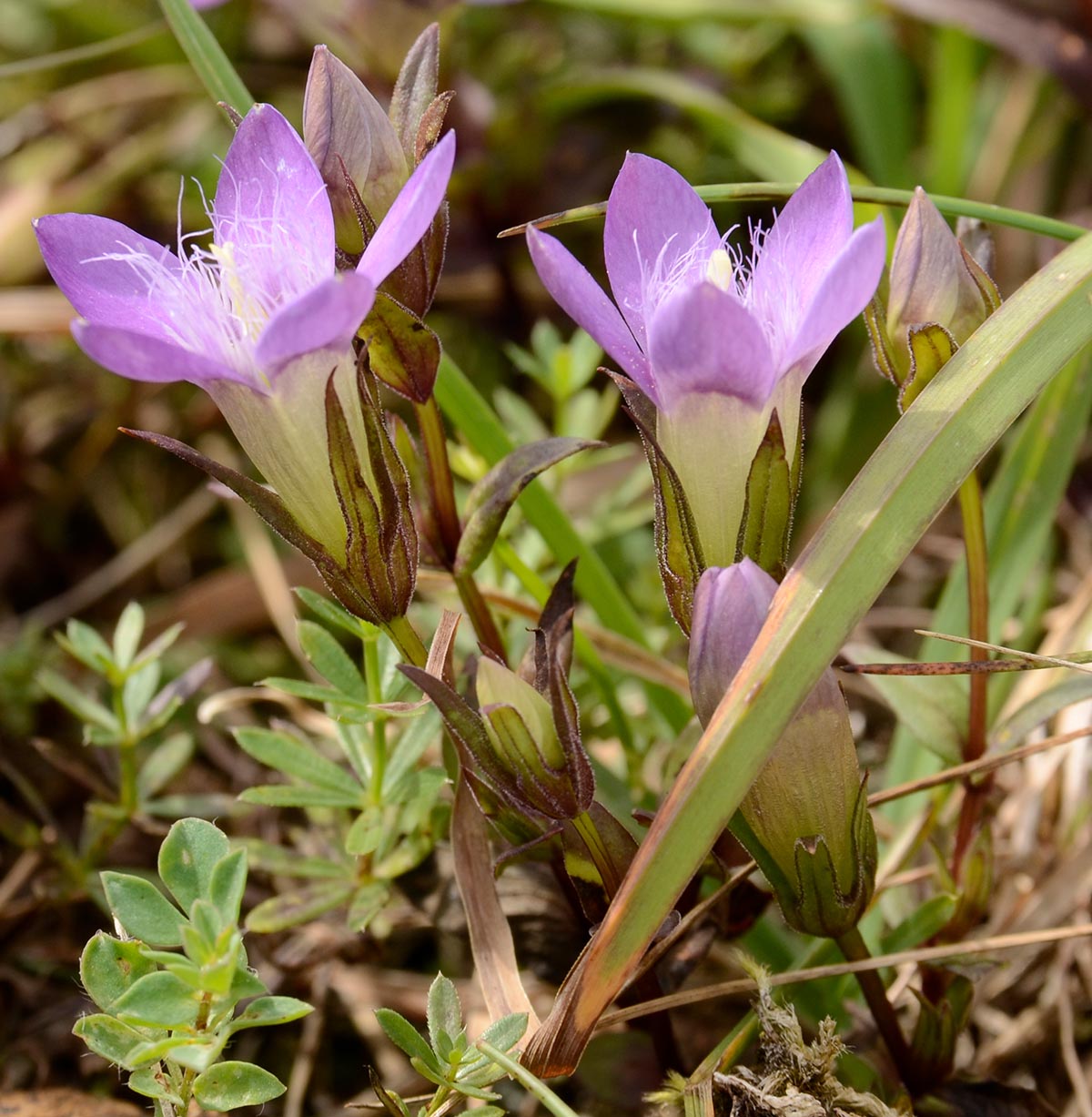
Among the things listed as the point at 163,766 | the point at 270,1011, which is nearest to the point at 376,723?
the point at 270,1011

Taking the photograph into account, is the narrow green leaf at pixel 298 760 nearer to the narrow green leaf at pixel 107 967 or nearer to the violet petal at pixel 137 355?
the narrow green leaf at pixel 107 967

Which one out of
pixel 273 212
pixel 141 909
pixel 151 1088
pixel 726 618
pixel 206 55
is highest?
pixel 206 55

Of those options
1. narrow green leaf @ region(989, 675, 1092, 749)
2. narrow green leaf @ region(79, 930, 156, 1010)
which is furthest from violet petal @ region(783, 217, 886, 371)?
narrow green leaf @ region(79, 930, 156, 1010)

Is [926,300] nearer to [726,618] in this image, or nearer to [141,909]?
[726,618]

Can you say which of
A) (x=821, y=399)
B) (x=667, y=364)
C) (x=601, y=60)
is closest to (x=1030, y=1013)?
(x=667, y=364)

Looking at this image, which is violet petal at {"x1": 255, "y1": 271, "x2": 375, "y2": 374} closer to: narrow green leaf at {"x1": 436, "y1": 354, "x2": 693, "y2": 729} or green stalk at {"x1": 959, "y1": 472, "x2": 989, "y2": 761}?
narrow green leaf at {"x1": 436, "y1": 354, "x2": 693, "y2": 729}
